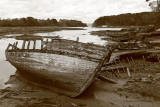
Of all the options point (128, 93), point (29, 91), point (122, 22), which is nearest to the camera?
point (128, 93)

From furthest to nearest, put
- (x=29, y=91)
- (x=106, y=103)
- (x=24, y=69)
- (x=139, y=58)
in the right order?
(x=139, y=58)
(x=24, y=69)
(x=29, y=91)
(x=106, y=103)

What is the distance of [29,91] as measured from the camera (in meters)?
8.70

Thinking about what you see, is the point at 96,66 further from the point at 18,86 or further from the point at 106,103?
the point at 18,86

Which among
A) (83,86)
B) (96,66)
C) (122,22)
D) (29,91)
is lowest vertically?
(29,91)

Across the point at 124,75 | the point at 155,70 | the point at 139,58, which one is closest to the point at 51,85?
the point at 124,75

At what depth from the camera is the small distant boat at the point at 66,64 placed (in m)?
7.78

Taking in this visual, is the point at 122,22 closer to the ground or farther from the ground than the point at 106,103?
farther from the ground

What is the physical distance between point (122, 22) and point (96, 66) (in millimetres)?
124875

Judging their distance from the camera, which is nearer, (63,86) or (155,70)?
(63,86)

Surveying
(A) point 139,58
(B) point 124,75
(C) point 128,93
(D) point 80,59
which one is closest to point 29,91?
(D) point 80,59

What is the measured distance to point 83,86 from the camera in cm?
747

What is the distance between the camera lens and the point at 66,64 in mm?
8398

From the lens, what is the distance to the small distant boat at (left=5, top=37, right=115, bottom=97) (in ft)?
25.5

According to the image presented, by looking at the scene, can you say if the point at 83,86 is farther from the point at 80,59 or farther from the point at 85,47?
the point at 85,47
